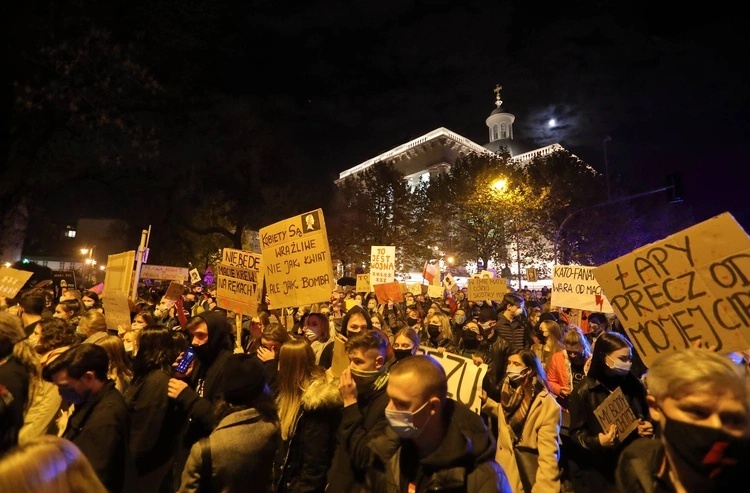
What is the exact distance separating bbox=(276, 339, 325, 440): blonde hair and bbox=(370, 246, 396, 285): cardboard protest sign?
28.0 ft

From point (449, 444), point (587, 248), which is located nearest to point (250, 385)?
point (449, 444)

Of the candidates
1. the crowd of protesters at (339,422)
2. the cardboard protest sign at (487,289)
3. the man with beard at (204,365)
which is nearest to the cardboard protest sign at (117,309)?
the crowd of protesters at (339,422)

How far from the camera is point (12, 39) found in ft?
39.8

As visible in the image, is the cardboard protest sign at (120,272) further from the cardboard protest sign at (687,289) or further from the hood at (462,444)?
the cardboard protest sign at (687,289)

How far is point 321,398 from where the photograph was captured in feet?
10.5

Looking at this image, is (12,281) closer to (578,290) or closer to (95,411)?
(95,411)

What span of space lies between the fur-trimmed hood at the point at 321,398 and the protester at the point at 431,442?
0.98m

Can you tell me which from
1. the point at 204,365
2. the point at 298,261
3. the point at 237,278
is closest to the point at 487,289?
the point at 237,278

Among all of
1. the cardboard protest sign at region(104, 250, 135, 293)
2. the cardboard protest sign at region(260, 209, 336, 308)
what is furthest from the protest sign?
the cardboard protest sign at region(260, 209, 336, 308)

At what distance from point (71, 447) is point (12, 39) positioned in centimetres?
1477

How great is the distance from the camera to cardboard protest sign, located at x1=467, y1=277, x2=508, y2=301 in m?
12.6

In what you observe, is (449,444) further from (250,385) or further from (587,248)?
(587,248)

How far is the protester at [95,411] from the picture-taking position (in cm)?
286

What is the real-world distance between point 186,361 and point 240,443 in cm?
192
